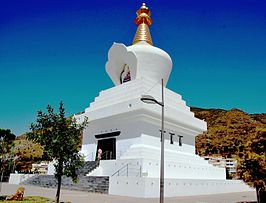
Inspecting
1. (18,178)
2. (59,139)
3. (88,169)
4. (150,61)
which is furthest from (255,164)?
(18,178)

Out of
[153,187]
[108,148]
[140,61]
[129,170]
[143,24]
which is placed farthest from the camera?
[143,24]

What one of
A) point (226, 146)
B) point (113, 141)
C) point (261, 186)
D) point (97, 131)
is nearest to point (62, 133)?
point (261, 186)

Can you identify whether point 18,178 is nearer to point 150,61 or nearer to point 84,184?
point 84,184

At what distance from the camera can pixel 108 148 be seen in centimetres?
2486

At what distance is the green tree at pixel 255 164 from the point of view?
39.1 feet

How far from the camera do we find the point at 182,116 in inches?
1024

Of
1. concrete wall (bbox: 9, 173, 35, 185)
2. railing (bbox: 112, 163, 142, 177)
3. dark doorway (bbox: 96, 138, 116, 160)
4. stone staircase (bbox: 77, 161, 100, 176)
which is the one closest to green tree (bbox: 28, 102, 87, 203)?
railing (bbox: 112, 163, 142, 177)

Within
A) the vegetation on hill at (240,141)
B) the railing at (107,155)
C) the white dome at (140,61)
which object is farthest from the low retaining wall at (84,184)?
the white dome at (140,61)

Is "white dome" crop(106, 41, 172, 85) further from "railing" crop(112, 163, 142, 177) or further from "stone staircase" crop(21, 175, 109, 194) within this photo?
"stone staircase" crop(21, 175, 109, 194)

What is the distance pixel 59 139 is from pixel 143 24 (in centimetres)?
2456

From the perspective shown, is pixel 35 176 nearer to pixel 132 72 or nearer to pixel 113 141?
pixel 113 141

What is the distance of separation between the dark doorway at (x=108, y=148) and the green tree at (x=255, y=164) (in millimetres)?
13328

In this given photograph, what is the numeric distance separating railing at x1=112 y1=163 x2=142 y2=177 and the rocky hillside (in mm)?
34978

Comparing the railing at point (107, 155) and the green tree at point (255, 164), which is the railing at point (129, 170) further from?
the green tree at point (255, 164)
